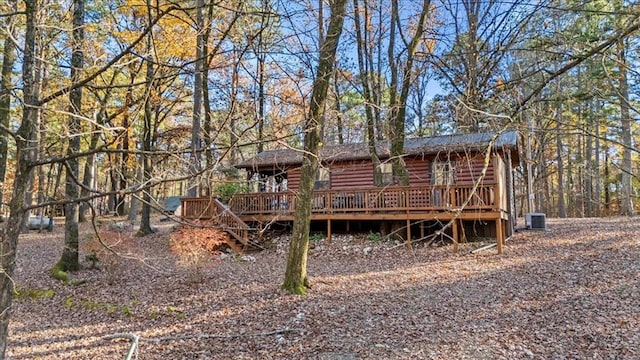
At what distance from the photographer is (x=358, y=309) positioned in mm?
7191

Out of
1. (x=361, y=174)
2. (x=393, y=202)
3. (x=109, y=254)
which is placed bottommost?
(x=109, y=254)

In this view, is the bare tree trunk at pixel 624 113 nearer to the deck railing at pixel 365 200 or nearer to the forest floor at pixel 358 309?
the forest floor at pixel 358 309

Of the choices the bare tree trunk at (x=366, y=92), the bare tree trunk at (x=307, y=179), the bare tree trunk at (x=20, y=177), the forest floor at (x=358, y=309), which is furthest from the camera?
the bare tree trunk at (x=366, y=92)

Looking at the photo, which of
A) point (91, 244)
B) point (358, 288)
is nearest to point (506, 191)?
point (358, 288)

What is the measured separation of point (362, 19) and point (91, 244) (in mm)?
14879

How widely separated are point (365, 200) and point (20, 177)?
34.8 ft

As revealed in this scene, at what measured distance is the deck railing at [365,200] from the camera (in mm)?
11500

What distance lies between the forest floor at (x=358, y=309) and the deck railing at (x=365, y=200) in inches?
65.8

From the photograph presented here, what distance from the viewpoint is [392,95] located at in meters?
15.2

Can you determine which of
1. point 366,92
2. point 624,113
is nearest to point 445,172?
point 624,113

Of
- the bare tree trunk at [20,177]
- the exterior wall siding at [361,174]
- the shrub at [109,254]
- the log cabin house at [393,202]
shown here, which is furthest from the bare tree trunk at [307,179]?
the exterior wall siding at [361,174]

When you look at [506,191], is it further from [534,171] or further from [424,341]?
[534,171]

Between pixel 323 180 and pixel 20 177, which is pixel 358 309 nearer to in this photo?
pixel 20 177

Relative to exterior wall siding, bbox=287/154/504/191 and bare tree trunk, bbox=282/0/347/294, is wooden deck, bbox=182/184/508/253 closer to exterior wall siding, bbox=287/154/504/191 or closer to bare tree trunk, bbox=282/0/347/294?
exterior wall siding, bbox=287/154/504/191
